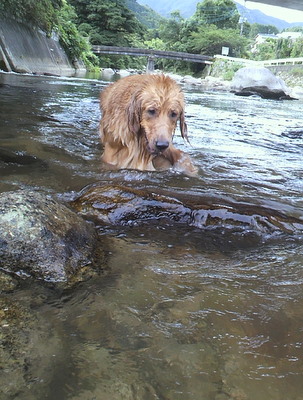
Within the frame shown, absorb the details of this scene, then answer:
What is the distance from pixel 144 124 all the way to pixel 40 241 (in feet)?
9.17

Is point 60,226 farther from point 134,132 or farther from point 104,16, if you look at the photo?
point 104,16

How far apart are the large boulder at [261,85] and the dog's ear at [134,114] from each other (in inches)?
799

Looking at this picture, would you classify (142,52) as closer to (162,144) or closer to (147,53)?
(147,53)

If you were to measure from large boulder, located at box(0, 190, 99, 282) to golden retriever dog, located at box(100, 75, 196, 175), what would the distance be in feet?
7.25

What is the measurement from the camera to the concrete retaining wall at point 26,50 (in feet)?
54.4

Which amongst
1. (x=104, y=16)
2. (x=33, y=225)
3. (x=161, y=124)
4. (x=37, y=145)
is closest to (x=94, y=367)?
(x=33, y=225)

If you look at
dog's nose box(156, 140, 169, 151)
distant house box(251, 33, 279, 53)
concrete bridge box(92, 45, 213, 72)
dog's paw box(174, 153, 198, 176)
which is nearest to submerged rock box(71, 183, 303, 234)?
dog's nose box(156, 140, 169, 151)

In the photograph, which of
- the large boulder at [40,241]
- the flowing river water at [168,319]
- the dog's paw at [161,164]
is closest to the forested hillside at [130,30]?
the dog's paw at [161,164]

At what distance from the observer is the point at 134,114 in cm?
475

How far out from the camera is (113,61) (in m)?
54.3

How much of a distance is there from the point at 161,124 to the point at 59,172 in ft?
4.50

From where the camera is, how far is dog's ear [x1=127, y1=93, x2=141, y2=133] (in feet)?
15.4

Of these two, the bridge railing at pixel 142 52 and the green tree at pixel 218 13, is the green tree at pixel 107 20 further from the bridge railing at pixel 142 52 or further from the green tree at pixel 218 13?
the green tree at pixel 218 13

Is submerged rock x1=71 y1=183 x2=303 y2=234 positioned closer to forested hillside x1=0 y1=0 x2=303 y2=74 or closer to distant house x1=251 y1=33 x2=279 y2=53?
forested hillside x1=0 y1=0 x2=303 y2=74
